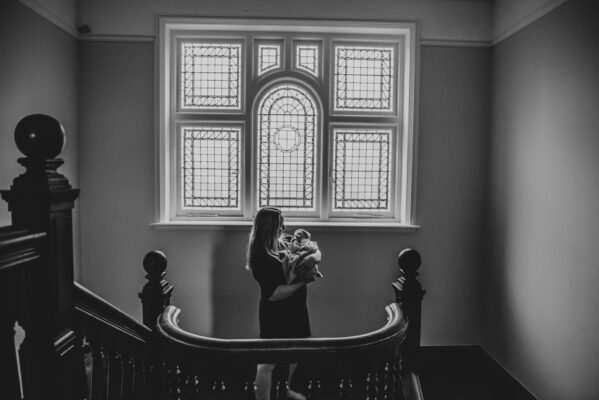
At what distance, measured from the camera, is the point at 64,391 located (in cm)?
101

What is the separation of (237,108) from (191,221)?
112 centimetres

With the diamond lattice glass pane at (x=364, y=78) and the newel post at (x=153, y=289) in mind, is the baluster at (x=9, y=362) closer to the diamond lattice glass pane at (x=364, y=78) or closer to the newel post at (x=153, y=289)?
the newel post at (x=153, y=289)

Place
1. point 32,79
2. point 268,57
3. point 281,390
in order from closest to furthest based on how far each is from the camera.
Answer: point 281,390
point 32,79
point 268,57

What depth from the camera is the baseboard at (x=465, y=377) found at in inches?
118

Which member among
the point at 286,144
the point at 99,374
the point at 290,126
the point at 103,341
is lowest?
the point at 99,374

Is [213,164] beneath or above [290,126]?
beneath

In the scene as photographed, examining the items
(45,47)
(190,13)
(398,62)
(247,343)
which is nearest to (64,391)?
(247,343)

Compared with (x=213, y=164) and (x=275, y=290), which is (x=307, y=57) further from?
(x=275, y=290)

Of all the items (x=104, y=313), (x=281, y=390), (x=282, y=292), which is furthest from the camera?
(x=282, y=292)

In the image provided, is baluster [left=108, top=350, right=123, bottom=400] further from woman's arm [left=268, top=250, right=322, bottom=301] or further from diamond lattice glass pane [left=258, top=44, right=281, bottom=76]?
diamond lattice glass pane [left=258, top=44, right=281, bottom=76]

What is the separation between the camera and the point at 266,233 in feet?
7.78

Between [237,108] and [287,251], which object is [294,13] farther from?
[287,251]

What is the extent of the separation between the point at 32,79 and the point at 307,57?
7.20ft

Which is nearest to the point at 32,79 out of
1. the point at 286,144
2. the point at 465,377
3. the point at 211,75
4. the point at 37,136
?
the point at 211,75
